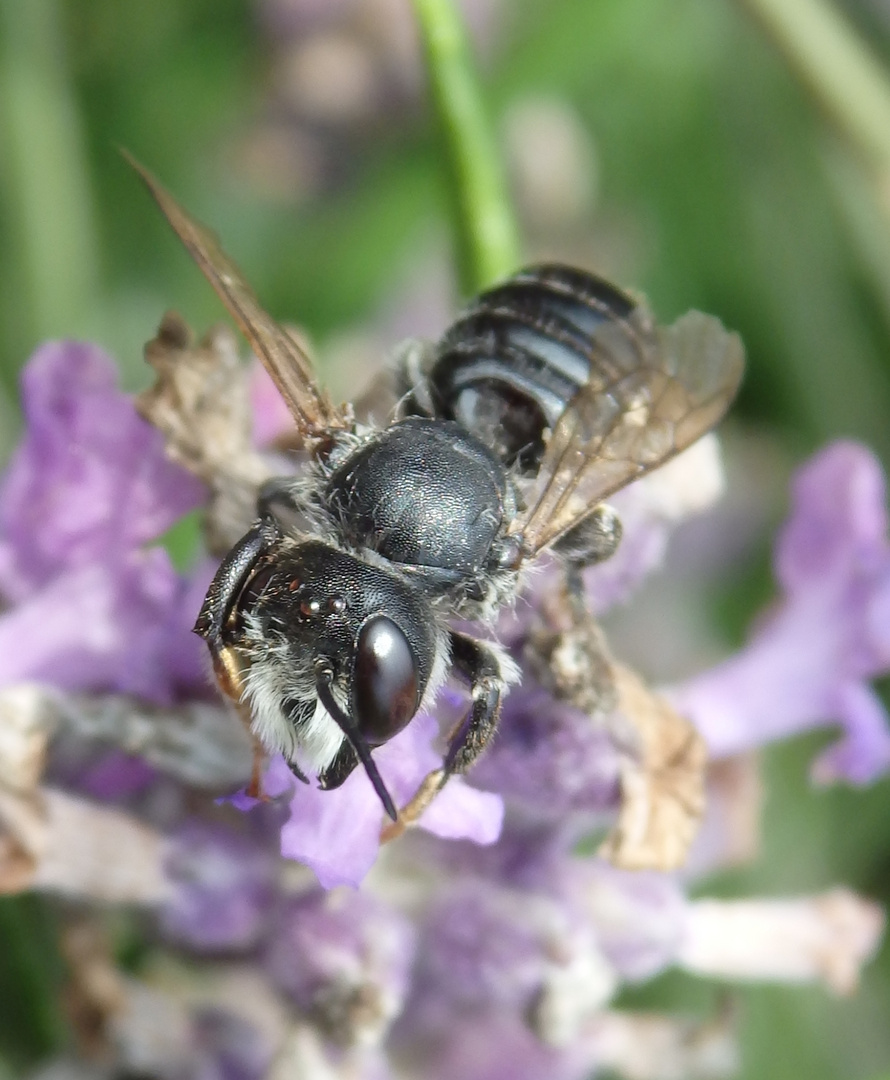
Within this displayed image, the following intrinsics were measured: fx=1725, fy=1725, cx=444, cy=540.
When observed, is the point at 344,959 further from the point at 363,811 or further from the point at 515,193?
the point at 515,193

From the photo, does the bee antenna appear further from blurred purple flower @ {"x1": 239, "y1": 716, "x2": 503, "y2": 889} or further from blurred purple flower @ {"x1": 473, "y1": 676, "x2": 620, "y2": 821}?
blurred purple flower @ {"x1": 473, "y1": 676, "x2": 620, "y2": 821}

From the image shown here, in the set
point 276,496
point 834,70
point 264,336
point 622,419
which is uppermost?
point 264,336

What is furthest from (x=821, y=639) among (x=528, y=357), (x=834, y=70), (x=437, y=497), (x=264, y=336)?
(x=834, y=70)

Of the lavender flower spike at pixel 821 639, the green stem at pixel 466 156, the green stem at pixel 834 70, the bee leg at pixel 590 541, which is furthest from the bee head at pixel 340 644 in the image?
the green stem at pixel 834 70

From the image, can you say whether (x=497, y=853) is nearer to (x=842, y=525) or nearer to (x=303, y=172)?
(x=842, y=525)

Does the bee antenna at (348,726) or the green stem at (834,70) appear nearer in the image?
the bee antenna at (348,726)

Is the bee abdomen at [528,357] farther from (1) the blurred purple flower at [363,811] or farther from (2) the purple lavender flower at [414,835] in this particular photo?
(1) the blurred purple flower at [363,811]

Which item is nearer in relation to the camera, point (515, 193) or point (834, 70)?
point (834, 70)

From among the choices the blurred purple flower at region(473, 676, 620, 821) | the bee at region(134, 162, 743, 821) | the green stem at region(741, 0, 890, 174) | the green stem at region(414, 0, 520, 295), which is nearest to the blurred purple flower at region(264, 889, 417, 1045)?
the blurred purple flower at region(473, 676, 620, 821)
